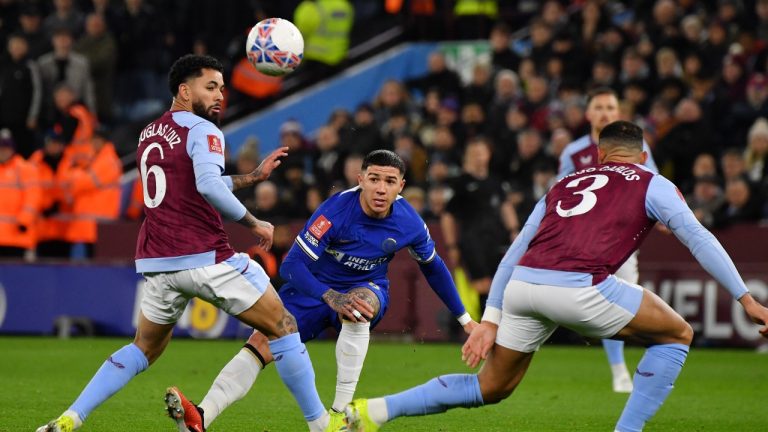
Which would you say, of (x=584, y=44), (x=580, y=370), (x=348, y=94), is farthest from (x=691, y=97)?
(x=348, y=94)

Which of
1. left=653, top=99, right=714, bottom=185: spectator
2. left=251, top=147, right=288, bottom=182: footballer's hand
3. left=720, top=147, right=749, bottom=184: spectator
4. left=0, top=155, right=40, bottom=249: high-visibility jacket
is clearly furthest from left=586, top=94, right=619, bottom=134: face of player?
left=0, top=155, right=40, bottom=249: high-visibility jacket

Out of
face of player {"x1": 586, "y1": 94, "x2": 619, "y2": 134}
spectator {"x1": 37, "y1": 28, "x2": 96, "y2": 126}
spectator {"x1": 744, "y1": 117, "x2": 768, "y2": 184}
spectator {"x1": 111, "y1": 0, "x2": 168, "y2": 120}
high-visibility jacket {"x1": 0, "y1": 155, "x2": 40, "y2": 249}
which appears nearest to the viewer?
face of player {"x1": 586, "y1": 94, "x2": 619, "y2": 134}

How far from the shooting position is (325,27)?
20.9 meters

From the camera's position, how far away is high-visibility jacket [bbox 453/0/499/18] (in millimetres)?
21766

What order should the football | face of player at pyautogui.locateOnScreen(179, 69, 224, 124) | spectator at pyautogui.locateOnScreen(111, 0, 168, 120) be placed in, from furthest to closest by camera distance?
spectator at pyautogui.locateOnScreen(111, 0, 168, 120)
the football
face of player at pyautogui.locateOnScreen(179, 69, 224, 124)

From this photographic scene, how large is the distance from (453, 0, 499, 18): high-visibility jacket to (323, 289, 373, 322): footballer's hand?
1439 centimetres

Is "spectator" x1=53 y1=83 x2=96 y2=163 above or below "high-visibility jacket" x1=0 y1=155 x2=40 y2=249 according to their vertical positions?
above

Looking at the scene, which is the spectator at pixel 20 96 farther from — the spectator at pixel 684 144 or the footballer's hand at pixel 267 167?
the footballer's hand at pixel 267 167

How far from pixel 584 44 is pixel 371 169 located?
11233 mm

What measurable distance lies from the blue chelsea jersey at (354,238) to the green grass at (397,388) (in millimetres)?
1104

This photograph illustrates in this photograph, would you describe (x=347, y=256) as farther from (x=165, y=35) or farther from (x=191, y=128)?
(x=165, y=35)

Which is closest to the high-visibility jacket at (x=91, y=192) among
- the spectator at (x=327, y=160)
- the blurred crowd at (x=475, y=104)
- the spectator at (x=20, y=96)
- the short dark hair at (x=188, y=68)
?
the blurred crowd at (x=475, y=104)

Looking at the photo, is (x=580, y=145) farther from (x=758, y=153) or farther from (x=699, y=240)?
(x=758, y=153)

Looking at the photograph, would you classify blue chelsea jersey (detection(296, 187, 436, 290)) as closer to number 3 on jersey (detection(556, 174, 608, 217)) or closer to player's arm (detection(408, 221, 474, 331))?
player's arm (detection(408, 221, 474, 331))
